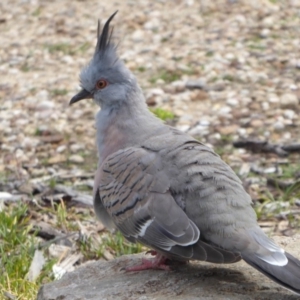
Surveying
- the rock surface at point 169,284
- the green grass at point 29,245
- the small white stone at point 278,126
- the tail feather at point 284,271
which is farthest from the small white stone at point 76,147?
the tail feather at point 284,271

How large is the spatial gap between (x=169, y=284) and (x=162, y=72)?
5.55m

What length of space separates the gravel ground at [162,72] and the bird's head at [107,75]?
1944mm

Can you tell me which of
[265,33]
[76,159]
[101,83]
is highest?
[101,83]

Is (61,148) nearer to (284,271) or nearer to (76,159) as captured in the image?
(76,159)

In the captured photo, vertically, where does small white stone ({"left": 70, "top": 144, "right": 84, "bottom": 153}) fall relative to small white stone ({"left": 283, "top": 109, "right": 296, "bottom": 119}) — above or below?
below

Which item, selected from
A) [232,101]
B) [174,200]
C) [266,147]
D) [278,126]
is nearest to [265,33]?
[232,101]

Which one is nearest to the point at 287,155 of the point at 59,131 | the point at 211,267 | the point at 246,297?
the point at 59,131

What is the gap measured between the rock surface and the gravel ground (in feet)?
9.58

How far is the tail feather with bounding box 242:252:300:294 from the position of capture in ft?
12.5

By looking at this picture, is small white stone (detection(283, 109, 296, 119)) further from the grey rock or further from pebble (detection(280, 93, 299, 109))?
the grey rock

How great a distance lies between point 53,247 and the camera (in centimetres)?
621

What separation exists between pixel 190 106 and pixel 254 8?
285cm

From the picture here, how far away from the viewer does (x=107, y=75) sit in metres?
5.54

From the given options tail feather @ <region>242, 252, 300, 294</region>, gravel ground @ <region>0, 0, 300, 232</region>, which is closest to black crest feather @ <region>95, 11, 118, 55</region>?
gravel ground @ <region>0, 0, 300, 232</region>
